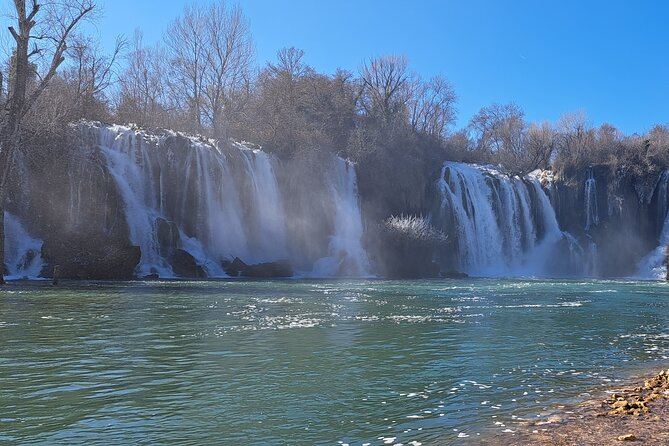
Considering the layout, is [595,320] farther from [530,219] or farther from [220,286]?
[530,219]

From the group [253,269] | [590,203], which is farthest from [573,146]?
[253,269]

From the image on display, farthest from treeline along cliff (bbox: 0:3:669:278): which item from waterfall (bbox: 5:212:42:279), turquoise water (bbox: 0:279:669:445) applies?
turquoise water (bbox: 0:279:669:445)

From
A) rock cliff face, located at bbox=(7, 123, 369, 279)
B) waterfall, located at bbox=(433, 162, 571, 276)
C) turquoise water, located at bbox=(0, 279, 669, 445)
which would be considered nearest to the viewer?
turquoise water, located at bbox=(0, 279, 669, 445)

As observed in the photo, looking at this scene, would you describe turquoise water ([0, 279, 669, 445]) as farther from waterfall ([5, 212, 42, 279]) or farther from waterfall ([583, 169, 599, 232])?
waterfall ([583, 169, 599, 232])

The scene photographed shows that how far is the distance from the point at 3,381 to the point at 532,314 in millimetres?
12933

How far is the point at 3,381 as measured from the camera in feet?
24.8

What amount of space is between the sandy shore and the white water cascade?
2721cm

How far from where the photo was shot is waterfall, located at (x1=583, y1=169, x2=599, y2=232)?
5244 centimetres

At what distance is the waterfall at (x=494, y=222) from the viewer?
45406 mm

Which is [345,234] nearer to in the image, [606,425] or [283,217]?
[283,217]

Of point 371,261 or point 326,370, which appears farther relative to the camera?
point 371,261

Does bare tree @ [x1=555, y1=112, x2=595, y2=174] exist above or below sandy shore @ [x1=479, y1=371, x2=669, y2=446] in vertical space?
above

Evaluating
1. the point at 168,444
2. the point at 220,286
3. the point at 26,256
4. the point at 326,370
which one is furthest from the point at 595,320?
the point at 26,256

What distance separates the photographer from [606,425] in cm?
565
